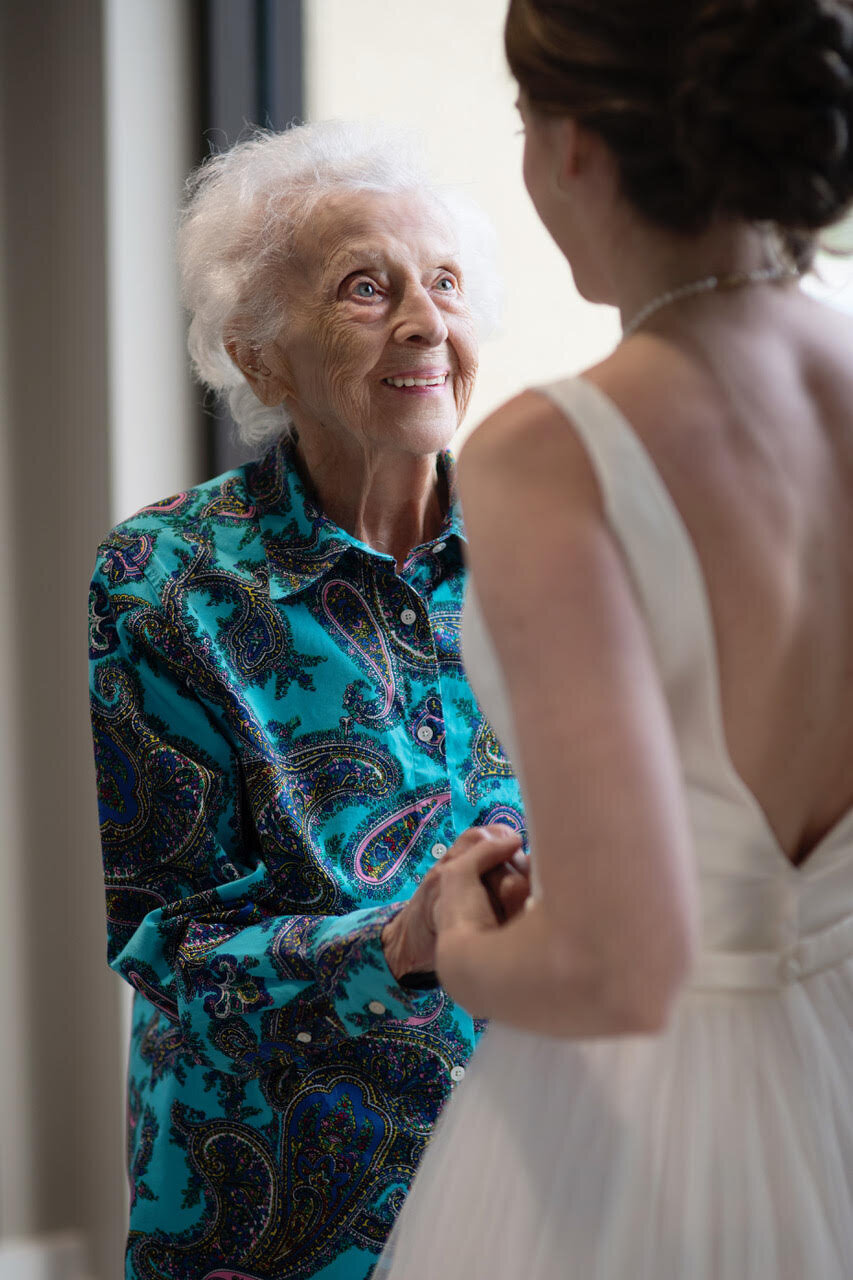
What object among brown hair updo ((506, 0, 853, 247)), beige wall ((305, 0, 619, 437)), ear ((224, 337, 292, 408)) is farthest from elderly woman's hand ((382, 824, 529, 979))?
beige wall ((305, 0, 619, 437))

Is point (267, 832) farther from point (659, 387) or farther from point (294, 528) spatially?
point (659, 387)

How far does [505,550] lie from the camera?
0.68 m

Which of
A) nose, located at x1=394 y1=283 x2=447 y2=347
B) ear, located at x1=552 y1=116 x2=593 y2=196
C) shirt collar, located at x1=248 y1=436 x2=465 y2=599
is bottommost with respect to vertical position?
shirt collar, located at x1=248 y1=436 x2=465 y2=599

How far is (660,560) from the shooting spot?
0.69m

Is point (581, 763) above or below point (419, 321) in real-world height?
below

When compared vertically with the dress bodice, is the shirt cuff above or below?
below

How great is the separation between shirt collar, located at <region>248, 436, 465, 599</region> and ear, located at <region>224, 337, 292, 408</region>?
62 mm

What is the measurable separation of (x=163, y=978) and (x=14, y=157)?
1.68m

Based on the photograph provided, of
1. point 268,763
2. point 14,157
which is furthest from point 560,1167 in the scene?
point 14,157

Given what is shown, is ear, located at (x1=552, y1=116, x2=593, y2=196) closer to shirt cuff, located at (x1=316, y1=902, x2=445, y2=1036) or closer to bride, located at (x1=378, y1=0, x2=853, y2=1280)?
bride, located at (x1=378, y1=0, x2=853, y2=1280)

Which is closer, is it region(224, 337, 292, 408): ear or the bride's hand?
the bride's hand

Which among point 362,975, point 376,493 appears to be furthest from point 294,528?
point 362,975

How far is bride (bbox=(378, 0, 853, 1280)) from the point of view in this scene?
65 centimetres

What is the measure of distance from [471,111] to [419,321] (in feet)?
3.16
